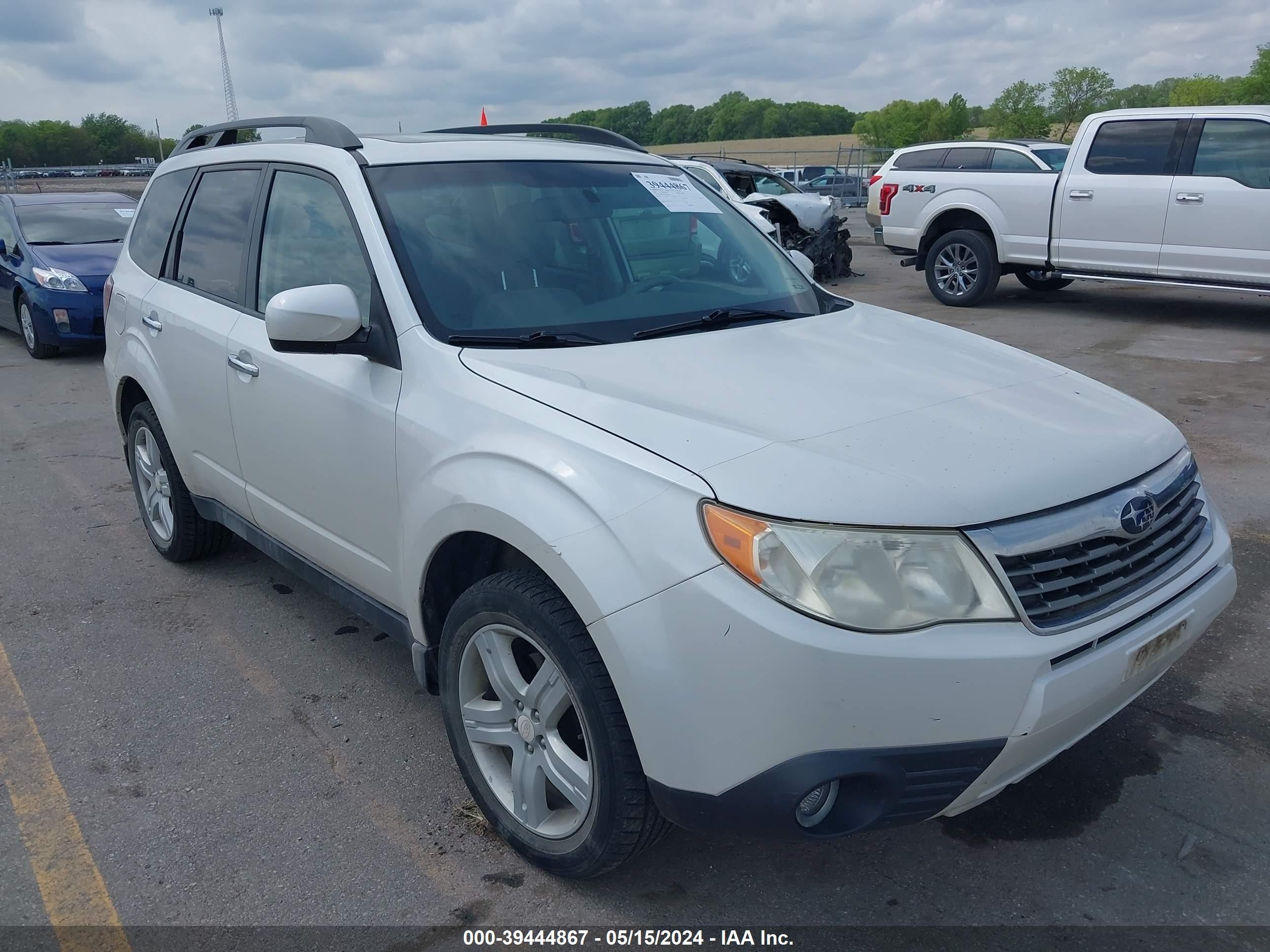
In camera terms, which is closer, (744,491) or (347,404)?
(744,491)

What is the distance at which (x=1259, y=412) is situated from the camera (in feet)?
23.9

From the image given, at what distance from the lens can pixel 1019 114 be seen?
81.0 metres

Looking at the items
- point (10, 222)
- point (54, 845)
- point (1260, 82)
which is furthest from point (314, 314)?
point (1260, 82)

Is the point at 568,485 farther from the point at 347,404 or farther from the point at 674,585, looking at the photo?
the point at 347,404

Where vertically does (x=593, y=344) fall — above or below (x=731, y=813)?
above

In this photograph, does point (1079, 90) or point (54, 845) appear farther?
point (1079, 90)

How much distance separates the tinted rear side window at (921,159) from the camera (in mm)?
12625

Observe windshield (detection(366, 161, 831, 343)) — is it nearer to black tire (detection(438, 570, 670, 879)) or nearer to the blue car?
black tire (detection(438, 570, 670, 879))

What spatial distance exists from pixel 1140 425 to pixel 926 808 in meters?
1.24

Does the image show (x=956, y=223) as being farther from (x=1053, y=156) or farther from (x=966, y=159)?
(x=1053, y=156)

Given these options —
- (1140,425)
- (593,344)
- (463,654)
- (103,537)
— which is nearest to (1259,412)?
(1140,425)

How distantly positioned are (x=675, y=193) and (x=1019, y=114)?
87106 mm

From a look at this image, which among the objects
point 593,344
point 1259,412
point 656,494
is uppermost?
point 593,344

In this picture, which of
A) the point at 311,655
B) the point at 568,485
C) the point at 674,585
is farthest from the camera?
the point at 311,655
